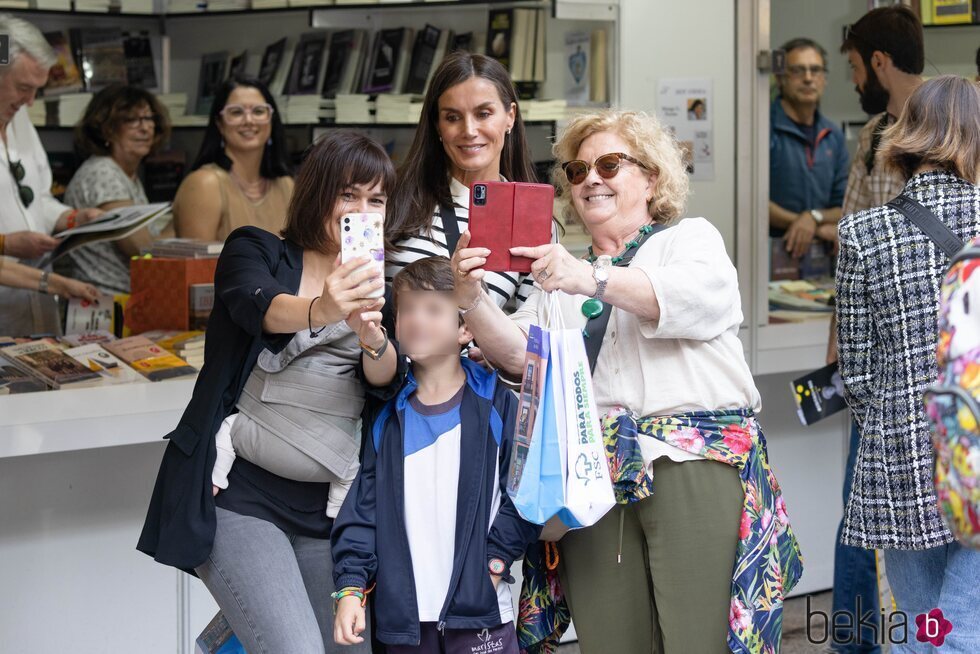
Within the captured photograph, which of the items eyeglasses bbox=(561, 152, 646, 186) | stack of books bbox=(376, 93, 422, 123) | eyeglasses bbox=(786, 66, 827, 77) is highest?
eyeglasses bbox=(786, 66, 827, 77)

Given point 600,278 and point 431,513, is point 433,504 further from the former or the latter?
point 600,278

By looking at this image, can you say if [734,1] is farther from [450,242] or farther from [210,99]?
[210,99]

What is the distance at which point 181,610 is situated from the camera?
3.24m

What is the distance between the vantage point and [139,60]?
5.62 meters

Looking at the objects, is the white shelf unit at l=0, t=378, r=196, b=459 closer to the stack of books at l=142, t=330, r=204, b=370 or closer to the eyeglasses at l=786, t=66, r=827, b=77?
the stack of books at l=142, t=330, r=204, b=370

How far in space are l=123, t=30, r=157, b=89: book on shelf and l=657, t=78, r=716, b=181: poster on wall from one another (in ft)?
9.46

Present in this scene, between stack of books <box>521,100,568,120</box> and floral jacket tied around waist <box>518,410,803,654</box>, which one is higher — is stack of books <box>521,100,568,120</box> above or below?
above

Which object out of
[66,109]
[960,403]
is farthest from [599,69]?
[960,403]

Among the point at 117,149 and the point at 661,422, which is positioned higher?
the point at 117,149

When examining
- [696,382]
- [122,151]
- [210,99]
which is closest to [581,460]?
[696,382]

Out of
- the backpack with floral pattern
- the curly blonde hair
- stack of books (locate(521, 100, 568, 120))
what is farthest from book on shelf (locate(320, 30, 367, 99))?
the backpack with floral pattern

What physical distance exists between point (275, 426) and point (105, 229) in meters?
1.86

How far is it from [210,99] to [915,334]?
416 cm

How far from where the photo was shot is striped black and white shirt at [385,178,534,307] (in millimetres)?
2402
